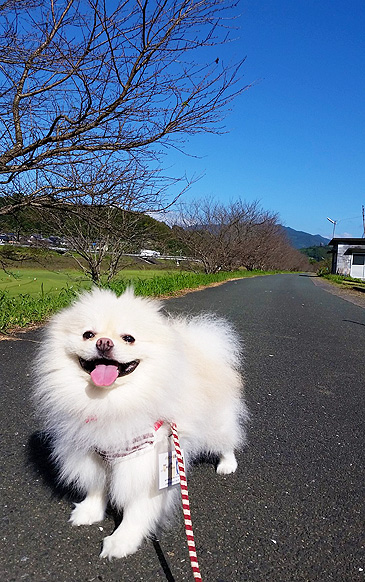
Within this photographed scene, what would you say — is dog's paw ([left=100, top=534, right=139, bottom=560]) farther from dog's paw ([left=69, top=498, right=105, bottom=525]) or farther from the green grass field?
the green grass field

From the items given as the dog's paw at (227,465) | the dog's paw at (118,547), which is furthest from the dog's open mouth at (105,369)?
the dog's paw at (227,465)

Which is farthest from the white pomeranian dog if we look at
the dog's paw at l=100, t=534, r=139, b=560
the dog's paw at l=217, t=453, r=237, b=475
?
the dog's paw at l=217, t=453, r=237, b=475

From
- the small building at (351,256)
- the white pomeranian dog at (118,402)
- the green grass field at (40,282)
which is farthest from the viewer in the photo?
the small building at (351,256)

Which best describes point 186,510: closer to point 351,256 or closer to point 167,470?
point 167,470

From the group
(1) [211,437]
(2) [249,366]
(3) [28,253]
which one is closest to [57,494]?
(1) [211,437]

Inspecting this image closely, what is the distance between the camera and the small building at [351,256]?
57.2 m

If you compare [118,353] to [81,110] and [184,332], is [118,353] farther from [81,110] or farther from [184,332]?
[81,110]

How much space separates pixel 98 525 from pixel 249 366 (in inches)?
152

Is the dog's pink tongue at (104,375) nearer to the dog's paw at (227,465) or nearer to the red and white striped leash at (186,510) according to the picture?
the red and white striped leash at (186,510)

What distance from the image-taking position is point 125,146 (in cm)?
516

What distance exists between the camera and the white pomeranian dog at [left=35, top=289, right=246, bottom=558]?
1902 mm

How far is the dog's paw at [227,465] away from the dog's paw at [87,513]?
84 cm

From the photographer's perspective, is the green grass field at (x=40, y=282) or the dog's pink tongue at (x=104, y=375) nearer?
the dog's pink tongue at (x=104, y=375)

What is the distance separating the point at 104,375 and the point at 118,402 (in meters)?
0.17
